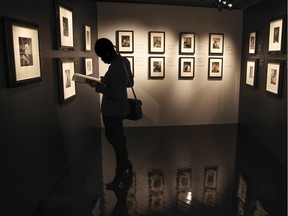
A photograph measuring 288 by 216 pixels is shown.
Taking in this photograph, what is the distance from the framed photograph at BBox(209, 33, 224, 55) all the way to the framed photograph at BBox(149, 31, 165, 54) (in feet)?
4.37

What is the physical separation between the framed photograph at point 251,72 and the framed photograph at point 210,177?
284 centimetres

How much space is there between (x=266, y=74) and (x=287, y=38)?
103 centimetres

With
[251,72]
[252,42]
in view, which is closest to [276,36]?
[252,42]

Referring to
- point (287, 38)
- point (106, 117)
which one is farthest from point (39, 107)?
point (287, 38)

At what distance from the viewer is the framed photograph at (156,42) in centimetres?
718

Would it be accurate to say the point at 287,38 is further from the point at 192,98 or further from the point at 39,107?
the point at 39,107

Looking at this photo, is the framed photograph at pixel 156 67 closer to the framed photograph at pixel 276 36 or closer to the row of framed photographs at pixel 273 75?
the row of framed photographs at pixel 273 75

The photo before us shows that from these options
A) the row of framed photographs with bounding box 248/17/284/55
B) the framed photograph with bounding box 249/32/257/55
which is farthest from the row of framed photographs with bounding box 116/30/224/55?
the row of framed photographs with bounding box 248/17/284/55

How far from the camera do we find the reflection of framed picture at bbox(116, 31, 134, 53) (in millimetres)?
7062

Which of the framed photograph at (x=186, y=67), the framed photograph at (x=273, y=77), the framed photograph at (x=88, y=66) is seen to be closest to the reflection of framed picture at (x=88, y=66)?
the framed photograph at (x=88, y=66)

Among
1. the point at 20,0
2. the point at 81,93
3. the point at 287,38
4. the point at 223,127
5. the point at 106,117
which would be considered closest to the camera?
the point at 20,0

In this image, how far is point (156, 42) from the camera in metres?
7.23

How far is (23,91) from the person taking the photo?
3051 millimetres

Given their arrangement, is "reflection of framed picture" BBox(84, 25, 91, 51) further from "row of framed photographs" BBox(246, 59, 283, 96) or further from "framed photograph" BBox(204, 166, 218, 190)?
"row of framed photographs" BBox(246, 59, 283, 96)
